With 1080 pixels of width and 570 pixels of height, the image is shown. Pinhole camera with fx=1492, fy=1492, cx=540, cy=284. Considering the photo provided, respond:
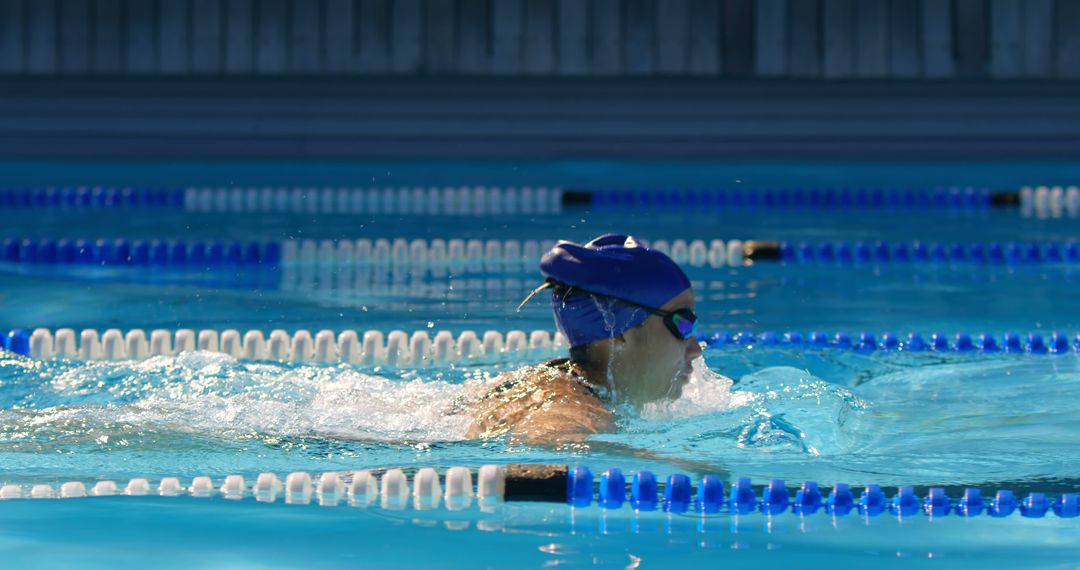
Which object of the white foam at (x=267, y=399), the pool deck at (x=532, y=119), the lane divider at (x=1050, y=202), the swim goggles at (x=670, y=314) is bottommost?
the white foam at (x=267, y=399)

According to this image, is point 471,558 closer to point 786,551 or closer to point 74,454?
point 786,551

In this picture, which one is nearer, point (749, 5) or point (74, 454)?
point (74, 454)

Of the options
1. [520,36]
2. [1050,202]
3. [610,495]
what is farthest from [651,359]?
[520,36]

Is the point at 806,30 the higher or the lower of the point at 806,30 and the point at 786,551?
the higher

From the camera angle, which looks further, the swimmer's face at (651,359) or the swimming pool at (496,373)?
the swimmer's face at (651,359)

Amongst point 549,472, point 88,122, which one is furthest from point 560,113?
point 549,472

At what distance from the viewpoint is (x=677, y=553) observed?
2590 mm

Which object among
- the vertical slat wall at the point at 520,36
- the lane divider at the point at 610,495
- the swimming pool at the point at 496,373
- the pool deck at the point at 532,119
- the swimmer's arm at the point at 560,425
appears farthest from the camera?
the pool deck at the point at 532,119

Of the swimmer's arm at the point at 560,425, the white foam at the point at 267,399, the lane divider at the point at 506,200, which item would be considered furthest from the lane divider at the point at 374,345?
the lane divider at the point at 506,200

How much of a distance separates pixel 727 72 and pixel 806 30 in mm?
542

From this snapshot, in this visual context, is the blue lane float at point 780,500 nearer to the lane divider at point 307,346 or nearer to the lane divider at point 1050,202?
the lane divider at point 307,346

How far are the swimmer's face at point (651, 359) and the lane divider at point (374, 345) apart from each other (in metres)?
1.36

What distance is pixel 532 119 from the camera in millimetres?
9484

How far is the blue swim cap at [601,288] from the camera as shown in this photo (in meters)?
3.12
